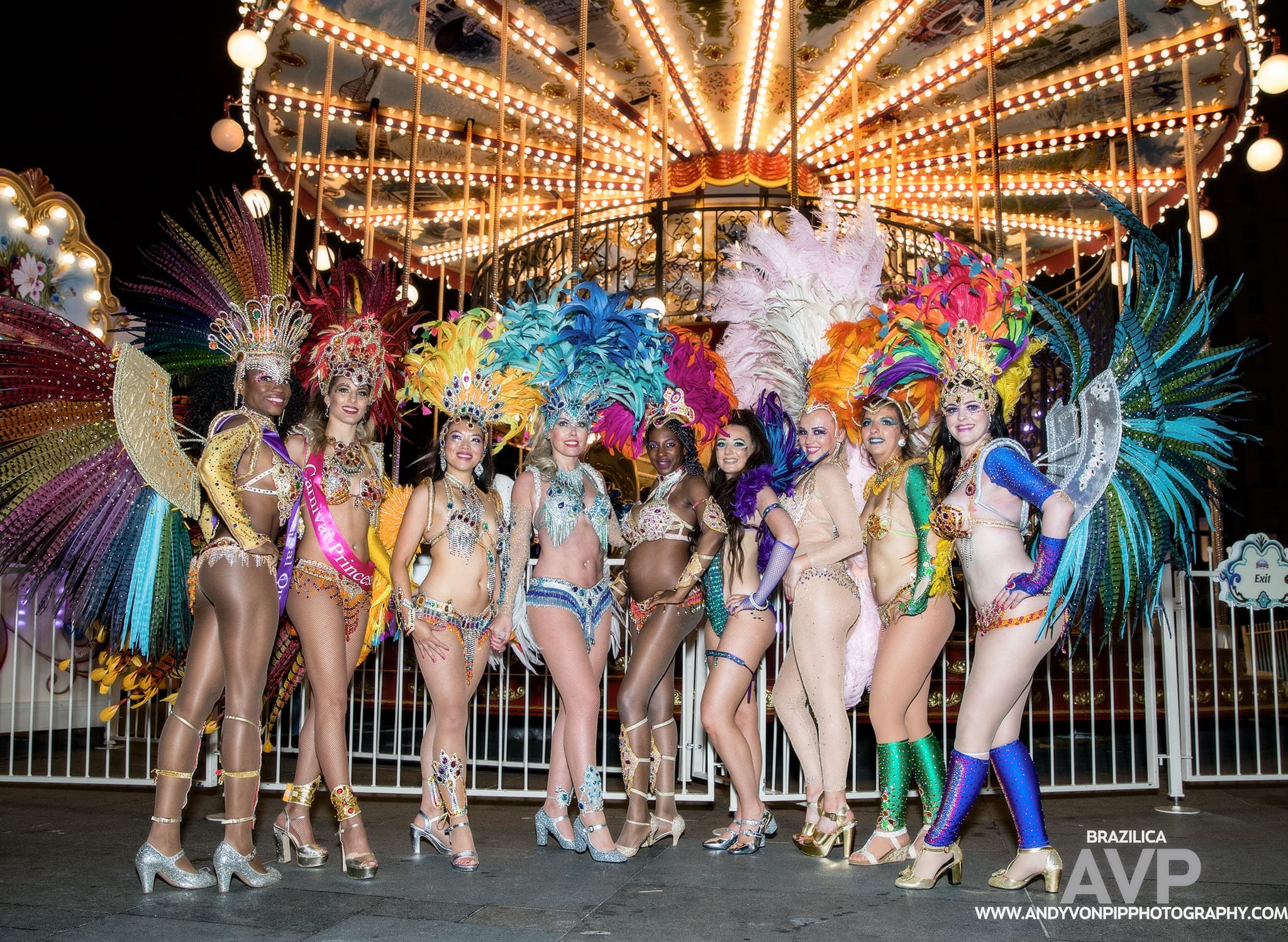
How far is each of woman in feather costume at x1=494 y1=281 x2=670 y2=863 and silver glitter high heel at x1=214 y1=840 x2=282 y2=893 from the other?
3.91 ft

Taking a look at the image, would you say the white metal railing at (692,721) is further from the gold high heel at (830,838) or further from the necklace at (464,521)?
the necklace at (464,521)

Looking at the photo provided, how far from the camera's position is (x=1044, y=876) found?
371 centimetres

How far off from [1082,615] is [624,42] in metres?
7.54

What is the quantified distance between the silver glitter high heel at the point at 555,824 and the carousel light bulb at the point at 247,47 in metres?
6.30

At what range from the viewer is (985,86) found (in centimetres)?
1044

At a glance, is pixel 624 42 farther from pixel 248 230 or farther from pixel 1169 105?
pixel 248 230

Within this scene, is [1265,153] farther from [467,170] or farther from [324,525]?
[324,525]

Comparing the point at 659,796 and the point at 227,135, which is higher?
the point at 227,135

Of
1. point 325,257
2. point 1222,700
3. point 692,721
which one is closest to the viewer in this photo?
point 692,721

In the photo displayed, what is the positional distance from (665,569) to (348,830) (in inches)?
65.1

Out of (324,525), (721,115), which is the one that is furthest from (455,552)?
(721,115)

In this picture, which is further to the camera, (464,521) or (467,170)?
(467,170)

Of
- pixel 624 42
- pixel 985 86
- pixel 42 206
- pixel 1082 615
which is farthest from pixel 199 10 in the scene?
pixel 1082 615

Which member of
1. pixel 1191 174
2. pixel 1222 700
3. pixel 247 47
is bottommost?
pixel 1222 700
